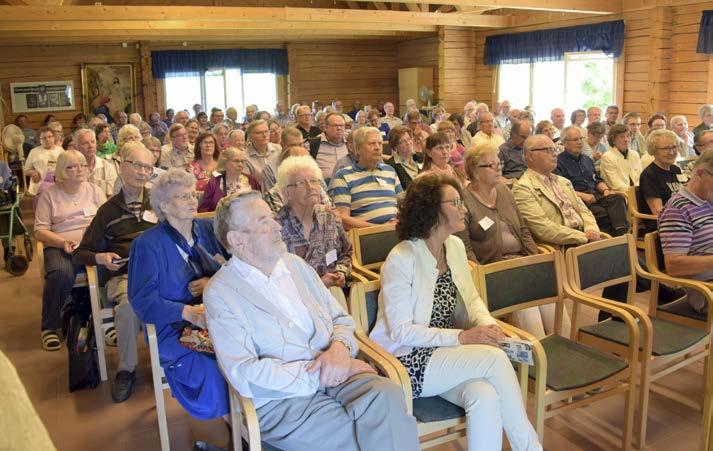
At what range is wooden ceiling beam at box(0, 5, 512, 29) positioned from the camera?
318 inches

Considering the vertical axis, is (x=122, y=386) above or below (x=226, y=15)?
below

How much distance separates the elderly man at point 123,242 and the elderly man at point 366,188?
46.2 inches

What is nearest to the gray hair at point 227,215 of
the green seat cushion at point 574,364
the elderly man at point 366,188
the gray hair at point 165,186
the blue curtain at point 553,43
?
the gray hair at point 165,186

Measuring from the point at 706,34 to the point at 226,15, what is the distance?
6.70m

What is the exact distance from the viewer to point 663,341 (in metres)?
2.58

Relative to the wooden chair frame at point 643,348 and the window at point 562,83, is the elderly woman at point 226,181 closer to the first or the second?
the wooden chair frame at point 643,348

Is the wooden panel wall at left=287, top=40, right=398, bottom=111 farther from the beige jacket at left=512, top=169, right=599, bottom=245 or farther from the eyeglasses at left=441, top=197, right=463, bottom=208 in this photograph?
the eyeglasses at left=441, top=197, right=463, bottom=208

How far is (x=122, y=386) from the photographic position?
10.1 ft

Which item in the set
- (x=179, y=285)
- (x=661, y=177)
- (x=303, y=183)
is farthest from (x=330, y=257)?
(x=661, y=177)

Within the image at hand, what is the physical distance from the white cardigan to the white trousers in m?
0.09

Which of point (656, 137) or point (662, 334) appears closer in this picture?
point (662, 334)

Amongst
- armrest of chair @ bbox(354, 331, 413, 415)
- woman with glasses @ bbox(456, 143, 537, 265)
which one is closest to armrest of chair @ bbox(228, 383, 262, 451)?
armrest of chair @ bbox(354, 331, 413, 415)

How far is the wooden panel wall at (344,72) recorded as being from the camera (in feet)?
49.5

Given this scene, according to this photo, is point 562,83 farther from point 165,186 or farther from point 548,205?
point 165,186
